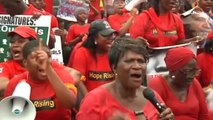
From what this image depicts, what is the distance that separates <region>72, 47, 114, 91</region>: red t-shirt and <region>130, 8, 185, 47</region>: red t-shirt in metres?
0.49

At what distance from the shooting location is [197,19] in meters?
7.60

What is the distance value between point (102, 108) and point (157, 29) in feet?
10.3

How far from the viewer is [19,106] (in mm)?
4703

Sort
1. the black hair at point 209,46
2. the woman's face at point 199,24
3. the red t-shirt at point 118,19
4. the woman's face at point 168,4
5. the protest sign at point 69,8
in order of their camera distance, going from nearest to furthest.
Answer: the black hair at point 209,46, the woman's face at point 168,4, the woman's face at point 199,24, the red t-shirt at point 118,19, the protest sign at point 69,8

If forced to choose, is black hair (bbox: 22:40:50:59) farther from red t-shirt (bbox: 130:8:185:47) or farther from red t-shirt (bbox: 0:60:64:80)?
red t-shirt (bbox: 130:8:185:47)

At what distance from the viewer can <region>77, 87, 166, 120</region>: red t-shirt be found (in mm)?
4020

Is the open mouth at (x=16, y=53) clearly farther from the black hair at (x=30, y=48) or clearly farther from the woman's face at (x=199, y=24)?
the woman's face at (x=199, y=24)

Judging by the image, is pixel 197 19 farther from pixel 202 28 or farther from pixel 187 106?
pixel 187 106

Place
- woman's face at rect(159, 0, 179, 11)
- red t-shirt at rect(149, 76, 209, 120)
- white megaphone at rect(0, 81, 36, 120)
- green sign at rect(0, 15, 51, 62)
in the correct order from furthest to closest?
woman's face at rect(159, 0, 179, 11), green sign at rect(0, 15, 51, 62), red t-shirt at rect(149, 76, 209, 120), white megaphone at rect(0, 81, 36, 120)

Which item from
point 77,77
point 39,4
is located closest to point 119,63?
point 77,77

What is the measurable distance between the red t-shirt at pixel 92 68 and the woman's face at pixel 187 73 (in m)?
1.50

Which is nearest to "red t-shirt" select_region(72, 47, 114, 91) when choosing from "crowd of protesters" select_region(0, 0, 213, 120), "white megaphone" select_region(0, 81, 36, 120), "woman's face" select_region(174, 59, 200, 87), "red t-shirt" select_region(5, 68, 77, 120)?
"crowd of protesters" select_region(0, 0, 213, 120)

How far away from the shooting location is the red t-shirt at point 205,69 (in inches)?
268

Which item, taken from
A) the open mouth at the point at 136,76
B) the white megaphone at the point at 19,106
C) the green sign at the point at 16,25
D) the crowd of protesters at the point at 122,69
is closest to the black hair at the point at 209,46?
the crowd of protesters at the point at 122,69
